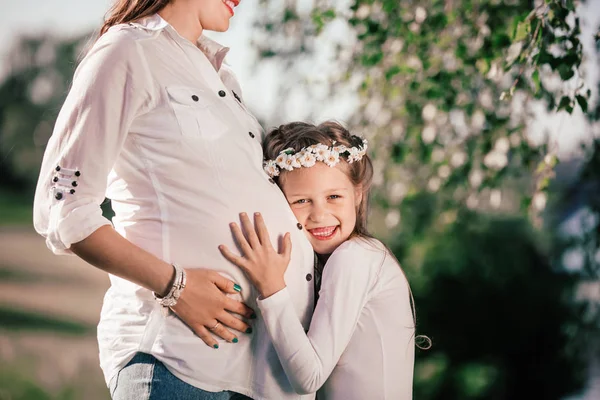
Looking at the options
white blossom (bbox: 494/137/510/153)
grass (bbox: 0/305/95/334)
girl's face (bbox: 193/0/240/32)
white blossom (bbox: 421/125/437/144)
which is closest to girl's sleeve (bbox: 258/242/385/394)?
girl's face (bbox: 193/0/240/32)

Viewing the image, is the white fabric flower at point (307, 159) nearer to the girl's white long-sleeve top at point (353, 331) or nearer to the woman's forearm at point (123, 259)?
the girl's white long-sleeve top at point (353, 331)

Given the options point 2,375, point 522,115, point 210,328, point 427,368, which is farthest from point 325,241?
point 2,375

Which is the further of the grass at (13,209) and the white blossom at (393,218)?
the grass at (13,209)

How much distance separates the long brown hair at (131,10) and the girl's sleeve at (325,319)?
701mm

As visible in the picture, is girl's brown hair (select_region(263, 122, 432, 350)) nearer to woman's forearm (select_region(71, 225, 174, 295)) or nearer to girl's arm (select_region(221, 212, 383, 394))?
girl's arm (select_region(221, 212, 383, 394))

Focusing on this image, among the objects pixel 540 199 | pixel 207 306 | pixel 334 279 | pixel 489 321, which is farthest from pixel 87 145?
pixel 489 321

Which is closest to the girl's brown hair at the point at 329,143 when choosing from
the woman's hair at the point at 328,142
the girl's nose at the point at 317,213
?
the woman's hair at the point at 328,142

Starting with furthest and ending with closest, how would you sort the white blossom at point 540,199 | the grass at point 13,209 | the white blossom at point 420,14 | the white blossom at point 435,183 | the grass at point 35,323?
the grass at point 13,209 → the grass at point 35,323 → the white blossom at point 435,183 → the white blossom at point 420,14 → the white blossom at point 540,199

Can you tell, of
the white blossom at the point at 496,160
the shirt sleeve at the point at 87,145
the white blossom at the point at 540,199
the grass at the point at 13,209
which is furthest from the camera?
the grass at the point at 13,209

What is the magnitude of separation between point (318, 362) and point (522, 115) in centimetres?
221

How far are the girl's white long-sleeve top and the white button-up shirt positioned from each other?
0.07 meters

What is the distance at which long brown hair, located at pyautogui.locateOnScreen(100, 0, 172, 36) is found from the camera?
1660 mm

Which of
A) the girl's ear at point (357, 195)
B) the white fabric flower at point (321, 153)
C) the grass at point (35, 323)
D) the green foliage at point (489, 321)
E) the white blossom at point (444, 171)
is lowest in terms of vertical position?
the grass at point (35, 323)

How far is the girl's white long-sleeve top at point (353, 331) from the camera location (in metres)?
1.51
